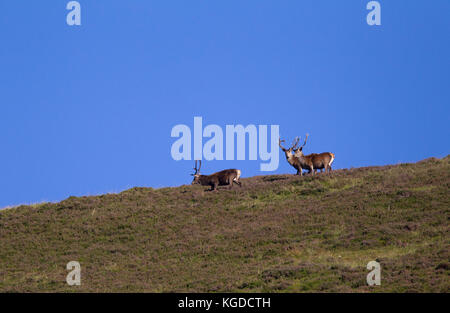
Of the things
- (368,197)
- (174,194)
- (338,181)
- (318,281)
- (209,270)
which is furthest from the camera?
(174,194)

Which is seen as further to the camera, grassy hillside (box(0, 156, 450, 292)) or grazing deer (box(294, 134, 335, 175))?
grazing deer (box(294, 134, 335, 175))

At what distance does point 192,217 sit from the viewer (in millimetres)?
34719

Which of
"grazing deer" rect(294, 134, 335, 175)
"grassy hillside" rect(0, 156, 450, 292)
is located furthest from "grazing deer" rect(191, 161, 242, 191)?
"grazing deer" rect(294, 134, 335, 175)

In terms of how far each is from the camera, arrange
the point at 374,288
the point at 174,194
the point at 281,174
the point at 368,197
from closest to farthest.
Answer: the point at 374,288, the point at 368,197, the point at 174,194, the point at 281,174

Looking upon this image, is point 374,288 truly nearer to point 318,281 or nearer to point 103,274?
point 318,281

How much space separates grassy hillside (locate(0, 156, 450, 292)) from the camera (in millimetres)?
24156

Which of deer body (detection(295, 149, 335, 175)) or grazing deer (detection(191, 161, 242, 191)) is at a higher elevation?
deer body (detection(295, 149, 335, 175))

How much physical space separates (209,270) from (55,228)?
484 inches

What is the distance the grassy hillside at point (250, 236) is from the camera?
24156 mm

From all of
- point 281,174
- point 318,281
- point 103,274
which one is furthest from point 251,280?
point 281,174

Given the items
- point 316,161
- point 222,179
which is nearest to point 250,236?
point 222,179

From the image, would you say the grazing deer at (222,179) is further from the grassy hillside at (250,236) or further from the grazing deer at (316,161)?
the grazing deer at (316,161)

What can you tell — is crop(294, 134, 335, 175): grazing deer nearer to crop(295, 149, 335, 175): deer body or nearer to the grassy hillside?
crop(295, 149, 335, 175): deer body

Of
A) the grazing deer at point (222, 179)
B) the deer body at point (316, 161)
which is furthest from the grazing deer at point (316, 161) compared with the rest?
the grazing deer at point (222, 179)
